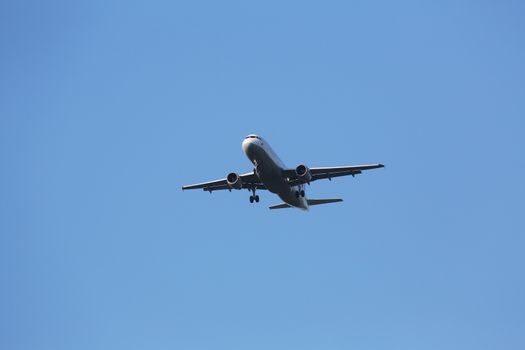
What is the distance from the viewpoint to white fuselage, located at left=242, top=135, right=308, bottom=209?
62.9 meters

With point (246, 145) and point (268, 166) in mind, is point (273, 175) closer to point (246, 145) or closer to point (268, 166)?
point (268, 166)

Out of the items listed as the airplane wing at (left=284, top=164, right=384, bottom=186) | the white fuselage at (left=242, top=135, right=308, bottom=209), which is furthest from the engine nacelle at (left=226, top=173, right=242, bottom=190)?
the airplane wing at (left=284, top=164, right=384, bottom=186)

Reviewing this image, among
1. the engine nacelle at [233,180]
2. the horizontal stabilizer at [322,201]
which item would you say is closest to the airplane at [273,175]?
the engine nacelle at [233,180]

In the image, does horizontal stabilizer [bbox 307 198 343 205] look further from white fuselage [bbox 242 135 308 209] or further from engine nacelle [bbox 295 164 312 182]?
engine nacelle [bbox 295 164 312 182]

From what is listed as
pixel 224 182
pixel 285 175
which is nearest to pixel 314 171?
pixel 285 175

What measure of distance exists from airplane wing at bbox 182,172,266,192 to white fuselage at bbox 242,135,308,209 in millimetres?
1487

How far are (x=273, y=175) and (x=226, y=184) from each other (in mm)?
6380

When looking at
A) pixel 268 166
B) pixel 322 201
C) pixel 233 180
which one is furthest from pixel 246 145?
pixel 322 201

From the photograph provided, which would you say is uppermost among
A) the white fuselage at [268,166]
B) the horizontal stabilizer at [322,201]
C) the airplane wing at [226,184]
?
the horizontal stabilizer at [322,201]

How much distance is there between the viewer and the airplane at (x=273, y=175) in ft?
208

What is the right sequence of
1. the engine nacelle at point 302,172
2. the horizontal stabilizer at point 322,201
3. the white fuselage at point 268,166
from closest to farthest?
the white fuselage at point 268,166 < the engine nacelle at point 302,172 < the horizontal stabilizer at point 322,201

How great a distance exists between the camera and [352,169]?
219 ft

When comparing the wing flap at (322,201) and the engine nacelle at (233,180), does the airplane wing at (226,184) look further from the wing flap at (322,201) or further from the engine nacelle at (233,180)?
the wing flap at (322,201)

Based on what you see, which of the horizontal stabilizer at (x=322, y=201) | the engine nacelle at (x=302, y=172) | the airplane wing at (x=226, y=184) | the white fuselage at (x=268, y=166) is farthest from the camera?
the horizontal stabilizer at (x=322, y=201)
